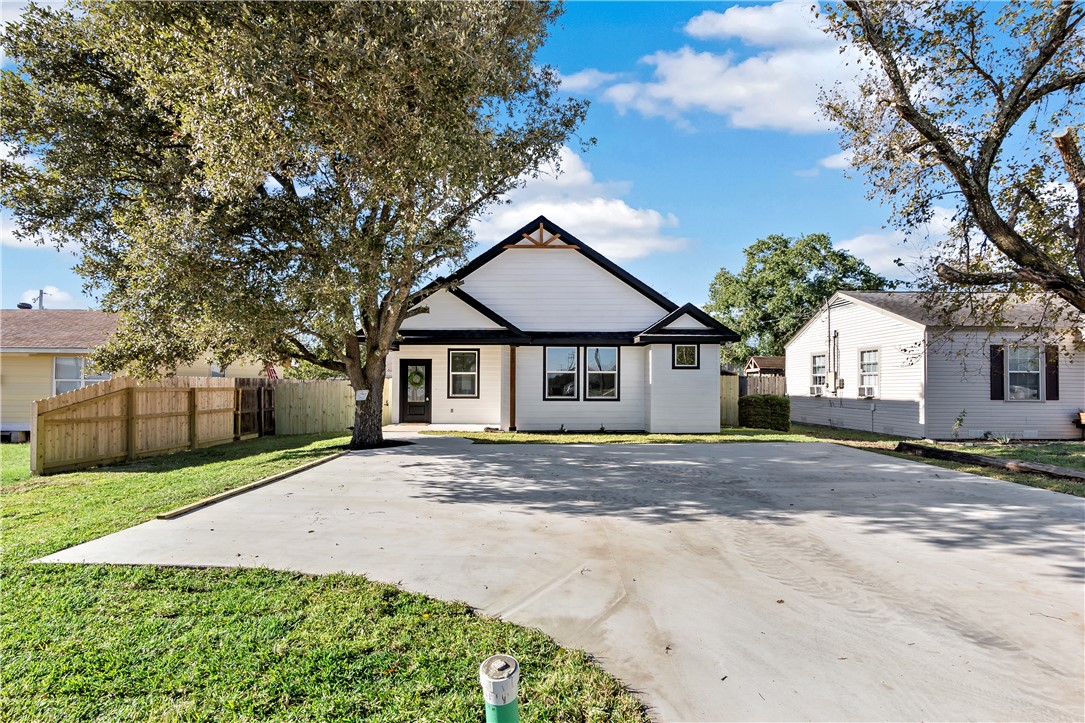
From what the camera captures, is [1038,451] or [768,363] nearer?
[1038,451]

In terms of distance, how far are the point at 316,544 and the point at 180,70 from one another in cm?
786

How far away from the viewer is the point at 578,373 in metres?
16.8

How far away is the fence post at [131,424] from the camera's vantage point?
36.2ft

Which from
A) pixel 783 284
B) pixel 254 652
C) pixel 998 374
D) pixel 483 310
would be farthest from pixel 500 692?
pixel 783 284

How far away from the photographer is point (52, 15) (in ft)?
31.9

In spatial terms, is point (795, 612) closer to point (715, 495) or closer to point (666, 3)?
point (715, 495)

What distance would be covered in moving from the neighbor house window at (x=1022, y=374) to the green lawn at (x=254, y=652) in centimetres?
1882

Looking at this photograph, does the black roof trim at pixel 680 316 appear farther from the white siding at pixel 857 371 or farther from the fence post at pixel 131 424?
the fence post at pixel 131 424

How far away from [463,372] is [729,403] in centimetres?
1022

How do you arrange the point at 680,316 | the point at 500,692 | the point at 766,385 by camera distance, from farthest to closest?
the point at 766,385, the point at 680,316, the point at 500,692

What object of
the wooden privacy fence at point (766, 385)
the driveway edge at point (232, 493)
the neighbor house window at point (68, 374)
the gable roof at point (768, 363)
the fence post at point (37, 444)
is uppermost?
the gable roof at point (768, 363)

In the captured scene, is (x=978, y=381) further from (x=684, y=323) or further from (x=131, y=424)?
(x=131, y=424)

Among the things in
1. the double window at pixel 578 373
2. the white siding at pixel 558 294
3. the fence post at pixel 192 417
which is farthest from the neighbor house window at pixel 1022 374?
the fence post at pixel 192 417

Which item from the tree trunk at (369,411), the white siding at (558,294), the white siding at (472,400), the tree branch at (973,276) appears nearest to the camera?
the tree branch at (973,276)
